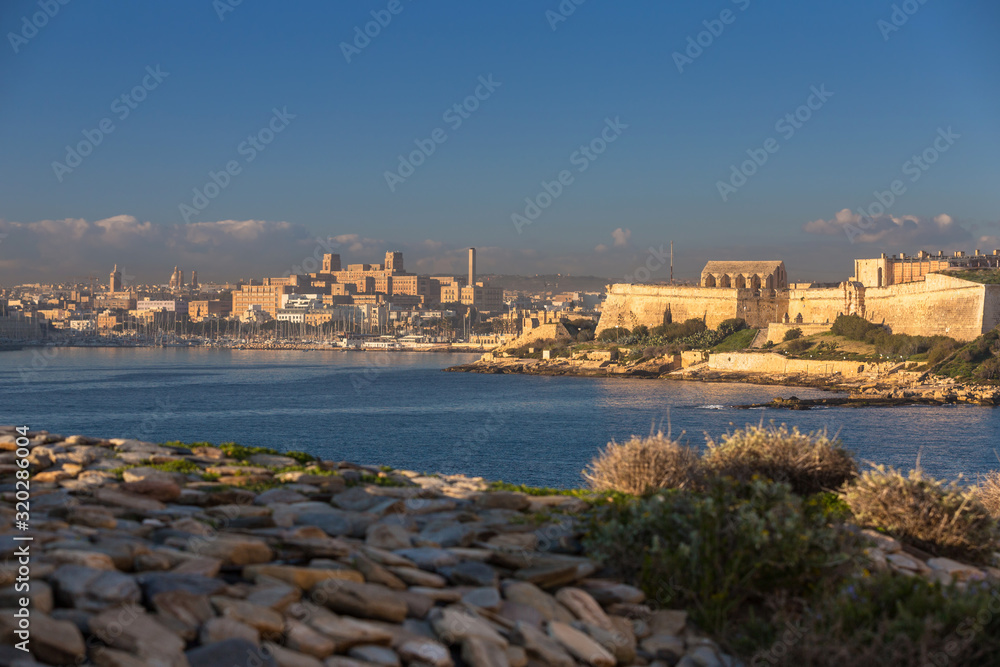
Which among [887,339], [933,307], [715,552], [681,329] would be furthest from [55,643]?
[681,329]

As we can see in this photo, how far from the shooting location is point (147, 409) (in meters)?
38.5

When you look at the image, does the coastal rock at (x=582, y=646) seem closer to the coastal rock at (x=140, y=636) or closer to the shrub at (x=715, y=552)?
the shrub at (x=715, y=552)

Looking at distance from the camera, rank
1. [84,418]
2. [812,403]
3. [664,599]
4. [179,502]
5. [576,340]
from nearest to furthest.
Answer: [664,599] → [179,502] → [84,418] → [812,403] → [576,340]

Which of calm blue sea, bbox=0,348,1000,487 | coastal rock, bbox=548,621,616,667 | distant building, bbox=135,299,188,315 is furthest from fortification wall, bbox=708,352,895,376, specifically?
distant building, bbox=135,299,188,315

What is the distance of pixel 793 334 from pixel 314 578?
62.1 meters

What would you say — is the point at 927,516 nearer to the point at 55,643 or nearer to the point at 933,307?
the point at 55,643

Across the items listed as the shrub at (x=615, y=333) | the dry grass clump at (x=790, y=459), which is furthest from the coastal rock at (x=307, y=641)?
the shrub at (x=615, y=333)

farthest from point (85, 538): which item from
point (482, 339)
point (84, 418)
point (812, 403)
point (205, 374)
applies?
point (482, 339)

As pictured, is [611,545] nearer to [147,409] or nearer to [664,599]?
[664,599]

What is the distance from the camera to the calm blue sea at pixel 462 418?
2497 centimetres

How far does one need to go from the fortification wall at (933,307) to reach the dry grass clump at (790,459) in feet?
158

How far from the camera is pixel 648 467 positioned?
664cm

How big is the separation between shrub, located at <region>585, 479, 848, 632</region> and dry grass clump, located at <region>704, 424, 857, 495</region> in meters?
1.81

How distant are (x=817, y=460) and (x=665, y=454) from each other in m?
1.46
